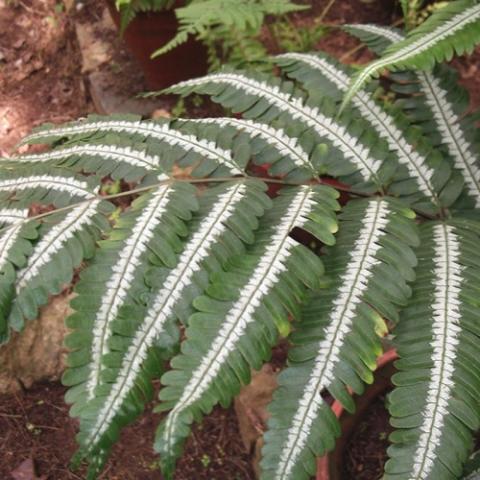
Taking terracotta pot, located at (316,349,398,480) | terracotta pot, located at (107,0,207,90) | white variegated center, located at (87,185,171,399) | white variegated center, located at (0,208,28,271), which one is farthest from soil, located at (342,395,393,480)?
terracotta pot, located at (107,0,207,90)

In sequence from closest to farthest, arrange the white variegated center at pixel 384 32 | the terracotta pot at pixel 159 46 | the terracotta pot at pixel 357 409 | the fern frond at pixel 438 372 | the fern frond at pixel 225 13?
the fern frond at pixel 438 372 < the white variegated center at pixel 384 32 < the terracotta pot at pixel 357 409 < the fern frond at pixel 225 13 < the terracotta pot at pixel 159 46

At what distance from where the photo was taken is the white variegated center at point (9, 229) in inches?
37.9

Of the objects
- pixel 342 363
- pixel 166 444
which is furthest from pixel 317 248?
pixel 166 444

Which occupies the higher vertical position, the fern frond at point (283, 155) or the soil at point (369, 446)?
the fern frond at point (283, 155)

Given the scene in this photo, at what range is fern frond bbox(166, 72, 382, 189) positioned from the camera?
1143 millimetres

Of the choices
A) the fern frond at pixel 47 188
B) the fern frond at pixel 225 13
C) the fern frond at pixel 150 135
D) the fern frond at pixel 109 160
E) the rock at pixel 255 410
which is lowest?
the rock at pixel 255 410

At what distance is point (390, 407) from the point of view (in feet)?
2.94

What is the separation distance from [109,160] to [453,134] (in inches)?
25.3

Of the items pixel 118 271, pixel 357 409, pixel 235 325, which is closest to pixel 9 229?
pixel 118 271

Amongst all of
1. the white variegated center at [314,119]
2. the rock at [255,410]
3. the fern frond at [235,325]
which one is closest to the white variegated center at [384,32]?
the white variegated center at [314,119]

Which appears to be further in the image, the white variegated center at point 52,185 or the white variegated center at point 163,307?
the white variegated center at point 52,185

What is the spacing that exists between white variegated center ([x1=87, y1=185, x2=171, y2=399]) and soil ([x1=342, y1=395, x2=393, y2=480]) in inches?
33.3

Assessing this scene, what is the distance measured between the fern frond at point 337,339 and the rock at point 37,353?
116 cm

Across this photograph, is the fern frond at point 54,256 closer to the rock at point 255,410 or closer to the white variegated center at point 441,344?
the white variegated center at point 441,344
